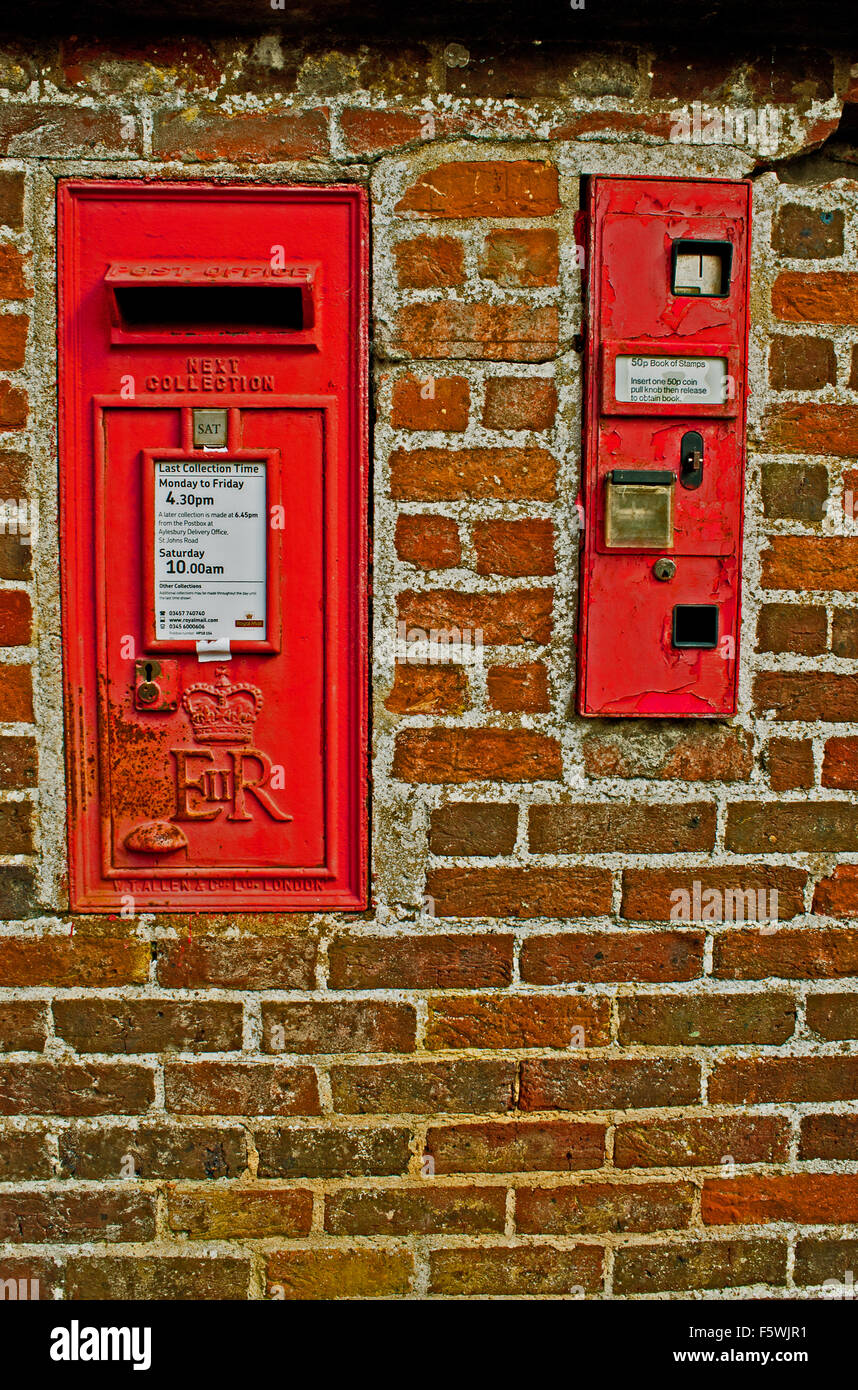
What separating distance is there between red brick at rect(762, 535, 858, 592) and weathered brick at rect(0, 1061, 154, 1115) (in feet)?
4.48

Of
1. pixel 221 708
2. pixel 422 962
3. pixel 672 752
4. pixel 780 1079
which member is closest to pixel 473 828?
pixel 422 962

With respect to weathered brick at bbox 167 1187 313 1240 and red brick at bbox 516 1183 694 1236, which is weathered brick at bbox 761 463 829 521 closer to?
red brick at bbox 516 1183 694 1236

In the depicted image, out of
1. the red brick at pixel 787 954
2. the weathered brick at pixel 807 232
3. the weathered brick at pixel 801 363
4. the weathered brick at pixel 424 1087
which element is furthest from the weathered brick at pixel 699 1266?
the weathered brick at pixel 807 232

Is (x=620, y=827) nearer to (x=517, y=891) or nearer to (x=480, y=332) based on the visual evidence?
(x=517, y=891)

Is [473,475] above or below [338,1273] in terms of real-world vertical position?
above

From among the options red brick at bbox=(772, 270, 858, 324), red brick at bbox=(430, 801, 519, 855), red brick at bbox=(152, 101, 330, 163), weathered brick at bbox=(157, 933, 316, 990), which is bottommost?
weathered brick at bbox=(157, 933, 316, 990)

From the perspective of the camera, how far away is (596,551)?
1532mm

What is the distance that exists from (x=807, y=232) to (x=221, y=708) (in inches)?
49.5

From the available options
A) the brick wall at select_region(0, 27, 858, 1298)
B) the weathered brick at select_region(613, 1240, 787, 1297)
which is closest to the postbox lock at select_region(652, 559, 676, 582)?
the brick wall at select_region(0, 27, 858, 1298)

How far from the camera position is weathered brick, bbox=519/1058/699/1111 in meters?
1.60

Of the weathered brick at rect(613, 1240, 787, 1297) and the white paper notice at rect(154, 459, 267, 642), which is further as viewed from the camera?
the weathered brick at rect(613, 1240, 787, 1297)

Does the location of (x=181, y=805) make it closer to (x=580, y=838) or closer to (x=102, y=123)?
(x=580, y=838)

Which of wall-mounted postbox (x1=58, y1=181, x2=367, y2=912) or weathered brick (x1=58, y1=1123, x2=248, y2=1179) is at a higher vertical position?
wall-mounted postbox (x1=58, y1=181, x2=367, y2=912)

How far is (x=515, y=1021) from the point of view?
5.22 ft
